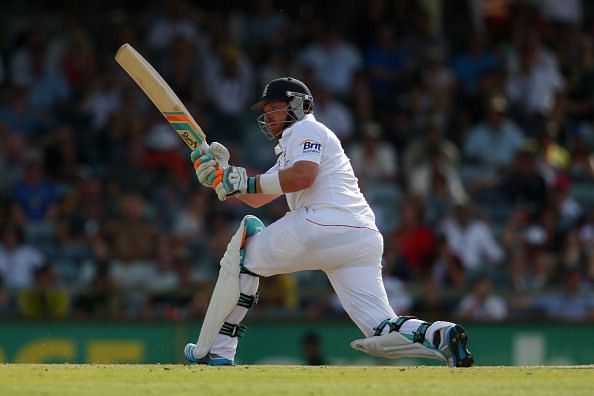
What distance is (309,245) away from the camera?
801 cm

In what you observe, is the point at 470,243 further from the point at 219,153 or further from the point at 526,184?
the point at 219,153

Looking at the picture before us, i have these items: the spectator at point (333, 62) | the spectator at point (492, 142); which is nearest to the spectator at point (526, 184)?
the spectator at point (492, 142)

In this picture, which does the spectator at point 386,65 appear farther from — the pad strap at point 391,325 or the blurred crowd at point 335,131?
the pad strap at point 391,325

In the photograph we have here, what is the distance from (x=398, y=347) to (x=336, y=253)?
663mm

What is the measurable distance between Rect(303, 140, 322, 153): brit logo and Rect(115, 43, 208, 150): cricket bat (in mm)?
1085

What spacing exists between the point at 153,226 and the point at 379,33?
424 cm

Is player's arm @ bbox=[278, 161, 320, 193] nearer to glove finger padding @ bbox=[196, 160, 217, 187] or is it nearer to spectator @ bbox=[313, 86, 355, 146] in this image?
glove finger padding @ bbox=[196, 160, 217, 187]

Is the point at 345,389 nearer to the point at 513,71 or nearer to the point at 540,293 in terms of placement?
the point at 540,293

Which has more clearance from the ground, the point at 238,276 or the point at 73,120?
the point at 73,120

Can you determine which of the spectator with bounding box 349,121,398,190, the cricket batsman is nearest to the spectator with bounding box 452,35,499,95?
the spectator with bounding box 349,121,398,190

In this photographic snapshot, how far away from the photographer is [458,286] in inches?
521

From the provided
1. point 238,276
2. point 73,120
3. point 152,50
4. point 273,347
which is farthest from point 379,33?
point 238,276

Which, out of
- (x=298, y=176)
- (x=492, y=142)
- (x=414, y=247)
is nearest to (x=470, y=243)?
(x=414, y=247)

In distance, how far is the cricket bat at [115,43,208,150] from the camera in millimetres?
8891
